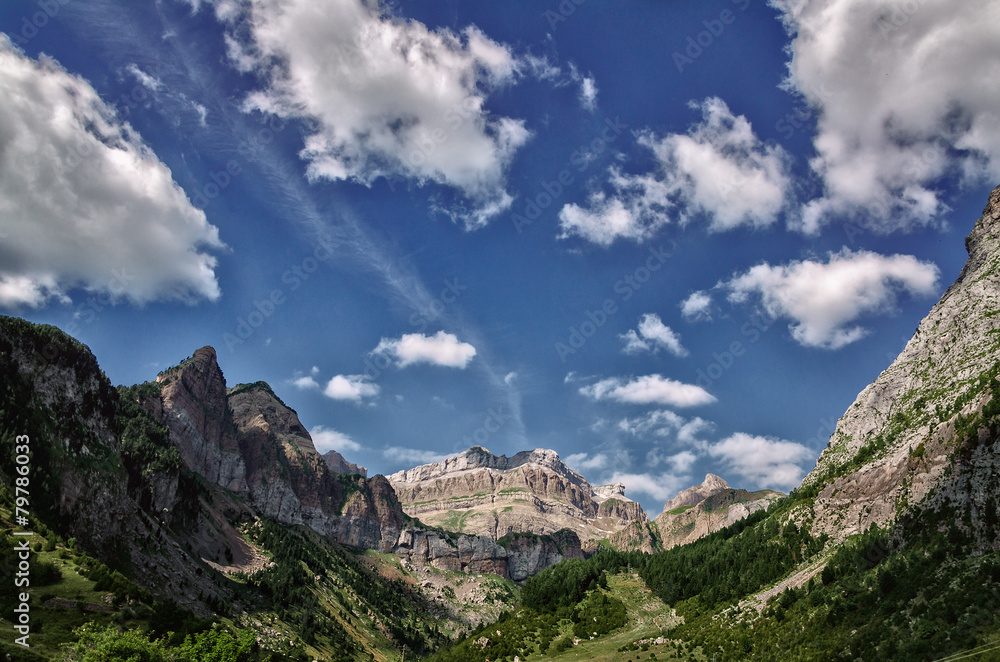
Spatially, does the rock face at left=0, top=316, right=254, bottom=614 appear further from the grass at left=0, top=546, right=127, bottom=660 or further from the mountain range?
the grass at left=0, top=546, right=127, bottom=660

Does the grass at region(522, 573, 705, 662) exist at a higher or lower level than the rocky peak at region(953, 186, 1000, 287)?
lower

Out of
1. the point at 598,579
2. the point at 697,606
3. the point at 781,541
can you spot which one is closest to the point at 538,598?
the point at 598,579

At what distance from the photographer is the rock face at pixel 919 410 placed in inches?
3378

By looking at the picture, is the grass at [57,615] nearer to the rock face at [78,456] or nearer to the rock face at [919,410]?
the rock face at [78,456]

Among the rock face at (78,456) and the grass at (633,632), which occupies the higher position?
the rock face at (78,456)

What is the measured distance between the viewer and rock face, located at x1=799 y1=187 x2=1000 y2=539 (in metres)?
85.8

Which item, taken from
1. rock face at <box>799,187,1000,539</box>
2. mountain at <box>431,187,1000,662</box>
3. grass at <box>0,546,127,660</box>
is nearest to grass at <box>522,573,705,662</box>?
mountain at <box>431,187,1000,662</box>

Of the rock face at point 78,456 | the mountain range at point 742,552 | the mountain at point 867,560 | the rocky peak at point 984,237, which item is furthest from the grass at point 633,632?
the rocky peak at point 984,237

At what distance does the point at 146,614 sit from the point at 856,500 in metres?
120

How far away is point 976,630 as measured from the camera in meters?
42.6

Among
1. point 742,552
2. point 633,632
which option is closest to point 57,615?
point 633,632

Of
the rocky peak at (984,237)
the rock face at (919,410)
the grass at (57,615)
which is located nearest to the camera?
the grass at (57,615)

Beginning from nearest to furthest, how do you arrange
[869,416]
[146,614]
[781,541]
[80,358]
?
[146,614] < [781,541] < [869,416] < [80,358]

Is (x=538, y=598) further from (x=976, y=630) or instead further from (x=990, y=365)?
(x=990, y=365)
